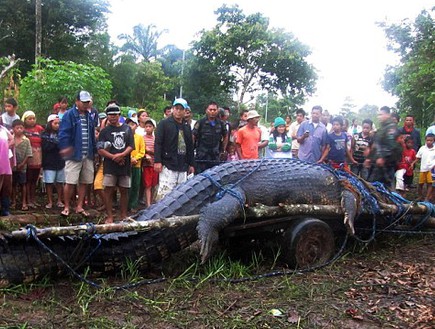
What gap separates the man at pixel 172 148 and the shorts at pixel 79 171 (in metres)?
0.93

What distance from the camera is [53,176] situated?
20.7 feet

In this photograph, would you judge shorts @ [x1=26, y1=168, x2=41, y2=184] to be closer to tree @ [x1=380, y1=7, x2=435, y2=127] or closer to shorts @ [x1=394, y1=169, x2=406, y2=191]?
shorts @ [x1=394, y1=169, x2=406, y2=191]

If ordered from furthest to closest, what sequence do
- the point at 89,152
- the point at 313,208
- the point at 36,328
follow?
1. the point at 89,152
2. the point at 313,208
3. the point at 36,328

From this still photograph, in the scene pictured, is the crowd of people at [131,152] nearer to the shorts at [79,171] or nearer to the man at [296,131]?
the shorts at [79,171]

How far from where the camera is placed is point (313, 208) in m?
4.22

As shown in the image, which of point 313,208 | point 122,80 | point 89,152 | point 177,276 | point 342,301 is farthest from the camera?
point 122,80

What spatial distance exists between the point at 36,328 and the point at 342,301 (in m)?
2.08

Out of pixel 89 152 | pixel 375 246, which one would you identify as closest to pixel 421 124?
pixel 375 246

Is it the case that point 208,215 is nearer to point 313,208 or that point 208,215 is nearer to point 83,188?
point 313,208

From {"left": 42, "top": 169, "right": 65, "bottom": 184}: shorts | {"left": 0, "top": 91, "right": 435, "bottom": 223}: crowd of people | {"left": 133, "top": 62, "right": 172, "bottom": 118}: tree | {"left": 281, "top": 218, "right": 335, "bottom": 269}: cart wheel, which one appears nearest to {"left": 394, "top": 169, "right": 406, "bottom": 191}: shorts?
{"left": 0, "top": 91, "right": 435, "bottom": 223}: crowd of people

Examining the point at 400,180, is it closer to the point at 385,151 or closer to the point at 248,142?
the point at 385,151

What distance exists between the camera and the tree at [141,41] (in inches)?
1506

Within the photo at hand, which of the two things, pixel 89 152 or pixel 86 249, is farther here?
pixel 89 152

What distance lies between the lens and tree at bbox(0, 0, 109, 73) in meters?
22.9
